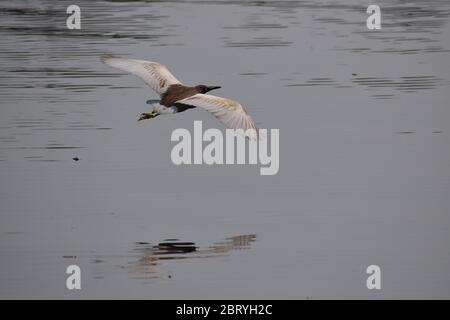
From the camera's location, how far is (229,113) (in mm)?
12273

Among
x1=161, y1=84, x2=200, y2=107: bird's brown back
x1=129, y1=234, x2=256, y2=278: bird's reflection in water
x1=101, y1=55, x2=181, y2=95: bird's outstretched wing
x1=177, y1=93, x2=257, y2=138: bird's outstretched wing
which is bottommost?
x1=129, y1=234, x2=256, y2=278: bird's reflection in water

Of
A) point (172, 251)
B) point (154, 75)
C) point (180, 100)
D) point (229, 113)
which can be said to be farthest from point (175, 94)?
point (172, 251)

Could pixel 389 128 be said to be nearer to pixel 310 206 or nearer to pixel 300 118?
pixel 300 118

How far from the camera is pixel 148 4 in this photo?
22828mm

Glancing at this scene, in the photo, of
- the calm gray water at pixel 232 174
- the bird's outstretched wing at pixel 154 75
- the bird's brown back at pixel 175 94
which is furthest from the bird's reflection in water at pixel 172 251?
the bird's outstretched wing at pixel 154 75

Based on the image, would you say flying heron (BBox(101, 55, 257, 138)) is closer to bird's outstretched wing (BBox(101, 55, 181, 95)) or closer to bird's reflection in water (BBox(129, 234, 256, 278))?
bird's outstretched wing (BBox(101, 55, 181, 95))

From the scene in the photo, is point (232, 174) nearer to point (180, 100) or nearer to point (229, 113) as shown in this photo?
point (229, 113)

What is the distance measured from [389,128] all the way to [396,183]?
5.73 ft

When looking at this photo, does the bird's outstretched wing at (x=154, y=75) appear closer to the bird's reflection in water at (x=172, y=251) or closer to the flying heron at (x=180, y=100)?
the flying heron at (x=180, y=100)

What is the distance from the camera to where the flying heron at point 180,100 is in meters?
12.2

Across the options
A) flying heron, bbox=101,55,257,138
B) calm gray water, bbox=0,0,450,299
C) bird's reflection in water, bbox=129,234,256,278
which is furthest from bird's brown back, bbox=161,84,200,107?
bird's reflection in water, bbox=129,234,256,278

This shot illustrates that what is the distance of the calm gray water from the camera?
10242mm

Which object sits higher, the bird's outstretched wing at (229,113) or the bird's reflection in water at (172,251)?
the bird's outstretched wing at (229,113)

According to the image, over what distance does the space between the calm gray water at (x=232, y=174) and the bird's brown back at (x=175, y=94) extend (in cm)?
44
